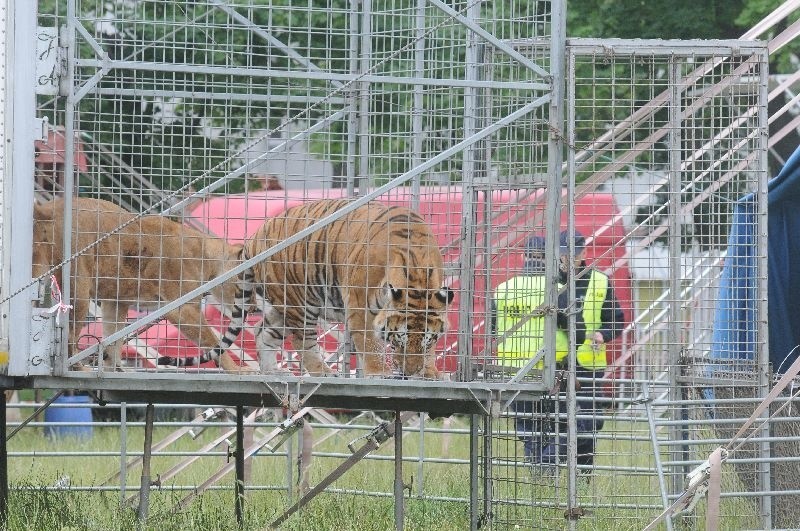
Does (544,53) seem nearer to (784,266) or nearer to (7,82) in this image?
(784,266)

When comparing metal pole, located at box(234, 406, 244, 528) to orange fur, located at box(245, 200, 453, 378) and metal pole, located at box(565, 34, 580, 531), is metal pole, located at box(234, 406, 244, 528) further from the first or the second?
metal pole, located at box(565, 34, 580, 531)

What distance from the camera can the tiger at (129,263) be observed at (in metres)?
7.30

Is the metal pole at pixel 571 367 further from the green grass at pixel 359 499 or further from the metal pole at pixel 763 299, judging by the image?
the metal pole at pixel 763 299

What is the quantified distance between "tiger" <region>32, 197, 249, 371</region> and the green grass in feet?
3.09

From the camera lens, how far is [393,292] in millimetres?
7750

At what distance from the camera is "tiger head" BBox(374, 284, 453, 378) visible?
7.79 meters

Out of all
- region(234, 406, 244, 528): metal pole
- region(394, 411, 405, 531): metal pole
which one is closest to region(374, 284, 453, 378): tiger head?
region(394, 411, 405, 531): metal pole

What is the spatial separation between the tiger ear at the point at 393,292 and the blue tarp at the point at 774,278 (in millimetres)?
1882

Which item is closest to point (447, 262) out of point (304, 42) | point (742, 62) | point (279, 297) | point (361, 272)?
point (361, 272)

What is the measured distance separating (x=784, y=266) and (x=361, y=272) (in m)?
2.75

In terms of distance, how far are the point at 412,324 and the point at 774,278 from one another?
240 cm

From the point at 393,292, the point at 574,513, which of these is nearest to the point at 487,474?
the point at 574,513

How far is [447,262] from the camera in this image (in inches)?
320

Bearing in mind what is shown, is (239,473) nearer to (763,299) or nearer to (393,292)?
(393,292)
